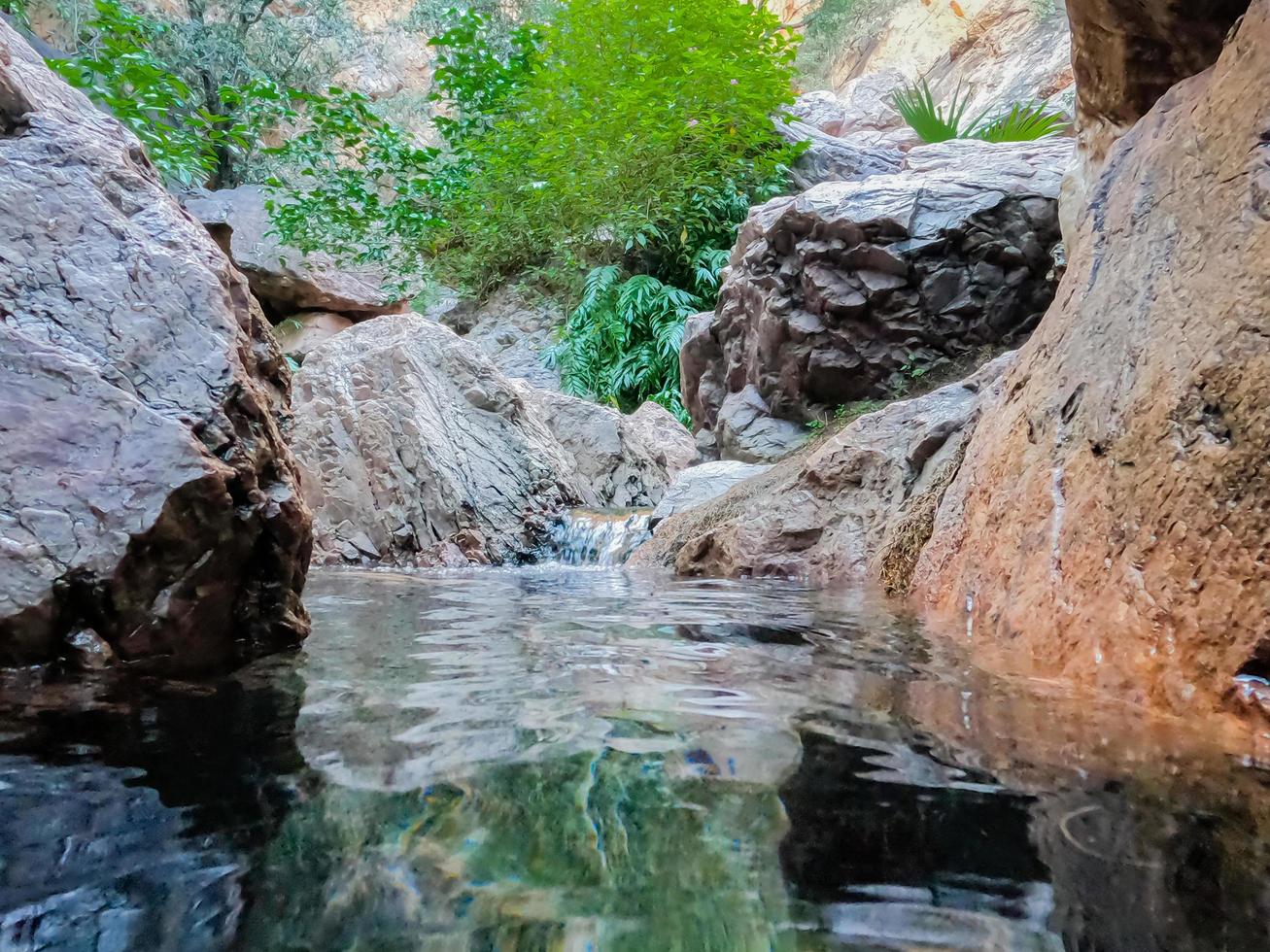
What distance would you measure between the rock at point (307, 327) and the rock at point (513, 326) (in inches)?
68.4

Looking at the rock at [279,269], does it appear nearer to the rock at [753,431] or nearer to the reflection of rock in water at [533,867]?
the rock at [753,431]

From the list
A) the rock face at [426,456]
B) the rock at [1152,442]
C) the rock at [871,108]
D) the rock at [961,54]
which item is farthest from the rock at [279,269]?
the rock at [1152,442]

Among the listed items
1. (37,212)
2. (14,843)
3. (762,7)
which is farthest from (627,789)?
(762,7)

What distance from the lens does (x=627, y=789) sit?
99cm

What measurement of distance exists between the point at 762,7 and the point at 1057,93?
10589 mm

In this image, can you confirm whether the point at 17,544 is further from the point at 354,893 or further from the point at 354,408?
the point at 354,408

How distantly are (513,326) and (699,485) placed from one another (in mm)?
7660

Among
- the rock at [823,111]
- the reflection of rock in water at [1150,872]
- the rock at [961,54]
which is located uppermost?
the rock at [961,54]

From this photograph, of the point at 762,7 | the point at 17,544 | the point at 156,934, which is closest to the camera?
the point at 156,934

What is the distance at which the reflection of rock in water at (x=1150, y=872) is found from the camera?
688 mm

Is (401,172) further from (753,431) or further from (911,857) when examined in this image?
(911,857)

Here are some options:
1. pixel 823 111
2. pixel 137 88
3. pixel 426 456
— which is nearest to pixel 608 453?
pixel 426 456

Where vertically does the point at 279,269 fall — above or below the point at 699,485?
above

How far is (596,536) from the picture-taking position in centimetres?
648
